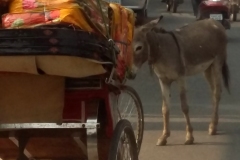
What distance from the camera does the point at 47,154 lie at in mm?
5867

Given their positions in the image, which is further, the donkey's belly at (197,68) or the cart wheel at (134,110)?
the donkey's belly at (197,68)

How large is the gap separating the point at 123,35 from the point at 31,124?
3.51 ft

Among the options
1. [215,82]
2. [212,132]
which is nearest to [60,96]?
[212,132]

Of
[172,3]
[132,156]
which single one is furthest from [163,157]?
[172,3]

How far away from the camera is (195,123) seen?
9852mm

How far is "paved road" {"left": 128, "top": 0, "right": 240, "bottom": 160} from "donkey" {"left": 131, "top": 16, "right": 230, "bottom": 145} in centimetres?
22

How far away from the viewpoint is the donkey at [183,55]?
332 inches

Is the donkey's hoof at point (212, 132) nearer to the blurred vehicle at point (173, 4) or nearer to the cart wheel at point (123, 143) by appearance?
the cart wheel at point (123, 143)

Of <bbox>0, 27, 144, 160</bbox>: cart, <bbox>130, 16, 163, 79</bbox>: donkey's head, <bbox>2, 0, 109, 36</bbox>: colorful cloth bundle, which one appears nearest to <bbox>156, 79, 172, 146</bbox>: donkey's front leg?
<bbox>130, 16, 163, 79</bbox>: donkey's head

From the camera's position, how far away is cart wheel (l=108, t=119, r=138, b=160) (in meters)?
5.07

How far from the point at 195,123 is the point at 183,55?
1335 mm

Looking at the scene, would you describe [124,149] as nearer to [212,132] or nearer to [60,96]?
[60,96]

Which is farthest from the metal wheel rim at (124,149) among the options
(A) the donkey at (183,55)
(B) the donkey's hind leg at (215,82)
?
(B) the donkey's hind leg at (215,82)

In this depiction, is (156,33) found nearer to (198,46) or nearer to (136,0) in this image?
(198,46)
